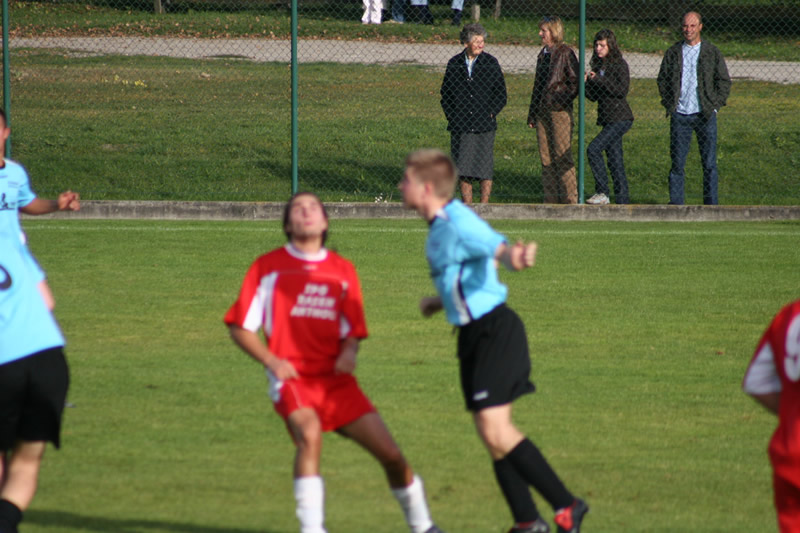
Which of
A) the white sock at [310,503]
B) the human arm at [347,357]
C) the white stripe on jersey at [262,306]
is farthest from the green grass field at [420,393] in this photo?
the white stripe on jersey at [262,306]

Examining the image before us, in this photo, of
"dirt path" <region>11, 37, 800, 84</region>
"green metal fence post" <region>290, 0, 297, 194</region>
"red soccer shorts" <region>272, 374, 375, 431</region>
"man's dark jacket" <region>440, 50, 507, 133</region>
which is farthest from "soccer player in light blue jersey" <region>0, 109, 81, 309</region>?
"dirt path" <region>11, 37, 800, 84</region>

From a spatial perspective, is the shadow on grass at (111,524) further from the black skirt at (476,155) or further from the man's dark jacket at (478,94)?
the man's dark jacket at (478,94)

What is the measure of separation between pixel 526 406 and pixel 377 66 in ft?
45.7

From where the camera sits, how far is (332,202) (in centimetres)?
1427

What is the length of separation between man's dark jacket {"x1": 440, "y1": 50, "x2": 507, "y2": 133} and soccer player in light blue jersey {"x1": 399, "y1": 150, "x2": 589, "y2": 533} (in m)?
9.08

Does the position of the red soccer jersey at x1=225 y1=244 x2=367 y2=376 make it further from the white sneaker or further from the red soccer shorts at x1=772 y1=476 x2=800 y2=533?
the white sneaker

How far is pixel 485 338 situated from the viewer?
4.55m

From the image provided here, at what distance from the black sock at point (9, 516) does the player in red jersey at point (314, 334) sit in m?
1.04

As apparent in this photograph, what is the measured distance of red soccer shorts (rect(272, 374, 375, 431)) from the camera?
4.36 metres

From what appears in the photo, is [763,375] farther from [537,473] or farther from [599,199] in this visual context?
[599,199]

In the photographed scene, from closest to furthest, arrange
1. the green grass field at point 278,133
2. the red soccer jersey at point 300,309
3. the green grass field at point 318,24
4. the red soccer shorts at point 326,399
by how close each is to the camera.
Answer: the red soccer shorts at point 326,399, the red soccer jersey at point 300,309, the green grass field at point 278,133, the green grass field at point 318,24

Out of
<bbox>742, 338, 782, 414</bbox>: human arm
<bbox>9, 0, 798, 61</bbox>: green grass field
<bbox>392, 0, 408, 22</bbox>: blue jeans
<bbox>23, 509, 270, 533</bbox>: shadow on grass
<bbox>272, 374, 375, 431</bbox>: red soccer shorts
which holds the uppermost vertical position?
<bbox>392, 0, 408, 22</bbox>: blue jeans

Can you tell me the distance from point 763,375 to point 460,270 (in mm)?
1598

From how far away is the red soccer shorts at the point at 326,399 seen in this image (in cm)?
436
